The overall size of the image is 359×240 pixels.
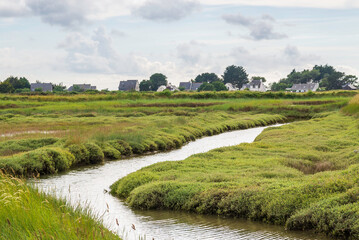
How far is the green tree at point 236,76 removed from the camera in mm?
180750

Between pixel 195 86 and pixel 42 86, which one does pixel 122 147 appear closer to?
pixel 42 86

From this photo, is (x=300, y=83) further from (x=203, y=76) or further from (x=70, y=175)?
(x=70, y=175)

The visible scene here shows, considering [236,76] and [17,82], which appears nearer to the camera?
[17,82]

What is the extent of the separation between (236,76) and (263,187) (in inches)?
6641

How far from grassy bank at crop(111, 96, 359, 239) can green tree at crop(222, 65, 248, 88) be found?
520 ft

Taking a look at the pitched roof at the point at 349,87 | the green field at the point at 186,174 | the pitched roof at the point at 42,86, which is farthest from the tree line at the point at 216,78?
the green field at the point at 186,174

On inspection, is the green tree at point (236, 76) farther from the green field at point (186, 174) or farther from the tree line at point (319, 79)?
the green field at point (186, 174)

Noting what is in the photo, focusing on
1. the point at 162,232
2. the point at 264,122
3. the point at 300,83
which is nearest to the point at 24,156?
the point at 162,232

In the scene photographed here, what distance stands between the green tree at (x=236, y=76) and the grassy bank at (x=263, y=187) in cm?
15852

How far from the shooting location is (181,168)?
20.0 metres

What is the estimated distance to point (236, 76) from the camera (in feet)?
593

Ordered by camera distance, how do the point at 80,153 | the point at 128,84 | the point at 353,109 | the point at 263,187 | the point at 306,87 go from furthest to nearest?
the point at 128,84, the point at 306,87, the point at 353,109, the point at 80,153, the point at 263,187

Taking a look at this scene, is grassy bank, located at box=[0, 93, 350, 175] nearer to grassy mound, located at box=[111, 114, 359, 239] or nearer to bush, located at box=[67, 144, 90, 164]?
bush, located at box=[67, 144, 90, 164]

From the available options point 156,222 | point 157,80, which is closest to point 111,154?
point 156,222
